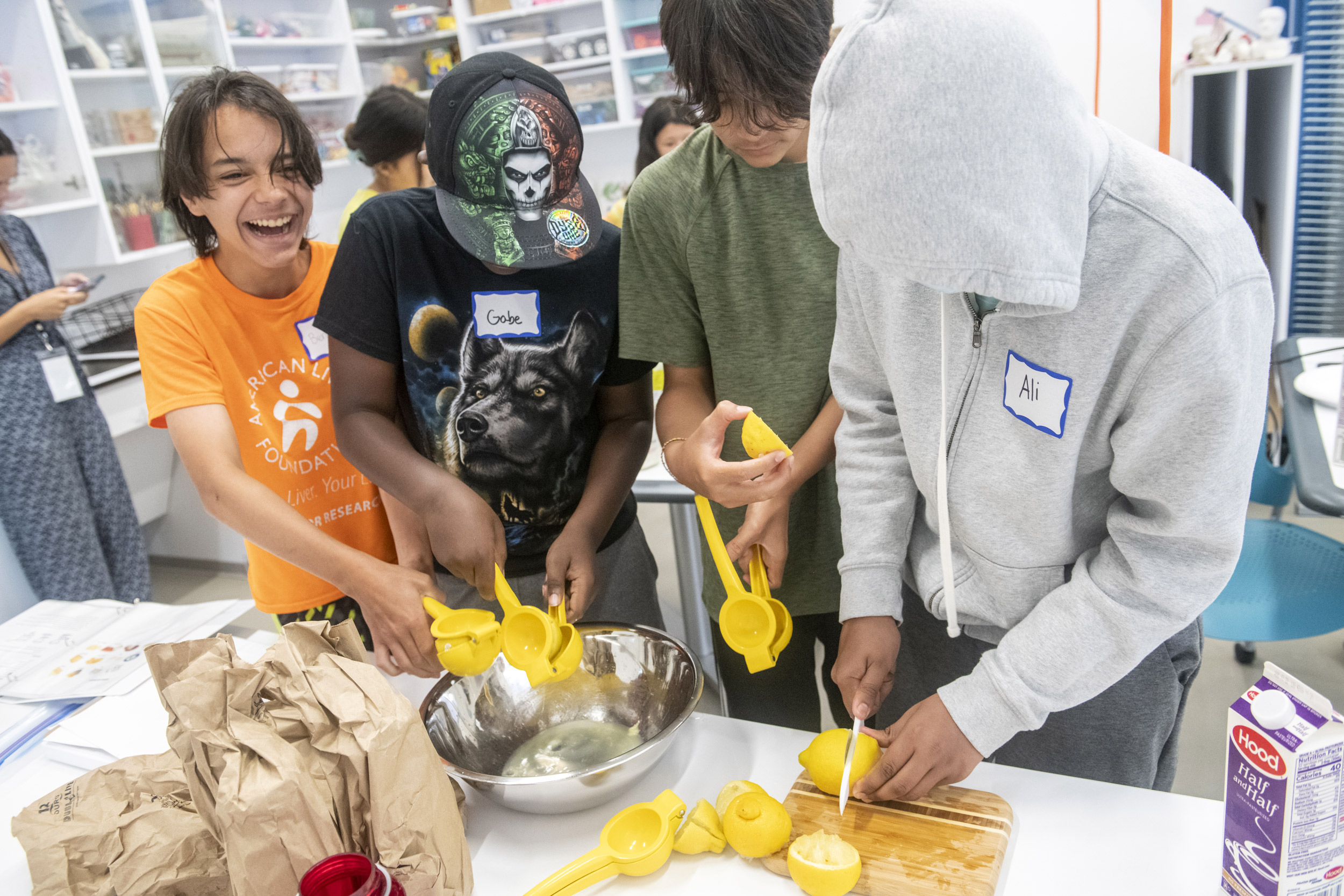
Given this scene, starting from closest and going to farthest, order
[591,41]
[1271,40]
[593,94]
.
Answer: [1271,40], [591,41], [593,94]

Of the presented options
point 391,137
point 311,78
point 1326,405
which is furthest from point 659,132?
point 311,78

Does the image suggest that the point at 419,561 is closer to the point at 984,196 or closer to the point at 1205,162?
the point at 984,196

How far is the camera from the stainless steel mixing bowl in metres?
1.07

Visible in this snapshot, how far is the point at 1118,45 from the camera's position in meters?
4.10

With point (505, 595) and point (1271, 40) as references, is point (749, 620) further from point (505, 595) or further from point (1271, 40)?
point (1271, 40)

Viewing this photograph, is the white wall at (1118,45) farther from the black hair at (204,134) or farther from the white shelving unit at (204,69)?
the black hair at (204,134)

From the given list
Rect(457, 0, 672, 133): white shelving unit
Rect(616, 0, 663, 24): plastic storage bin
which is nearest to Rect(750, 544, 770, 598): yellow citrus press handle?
Rect(457, 0, 672, 133): white shelving unit

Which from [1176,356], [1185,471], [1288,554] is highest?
[1176,356]

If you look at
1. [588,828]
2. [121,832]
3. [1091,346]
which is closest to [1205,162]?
[1091,346]

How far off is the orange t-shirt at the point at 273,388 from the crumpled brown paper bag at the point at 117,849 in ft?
2.03

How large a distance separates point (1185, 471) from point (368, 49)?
584 centimetres

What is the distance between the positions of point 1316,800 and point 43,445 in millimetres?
3273

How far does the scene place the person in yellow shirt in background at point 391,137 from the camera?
2900 millimetres

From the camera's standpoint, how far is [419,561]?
1.40m
